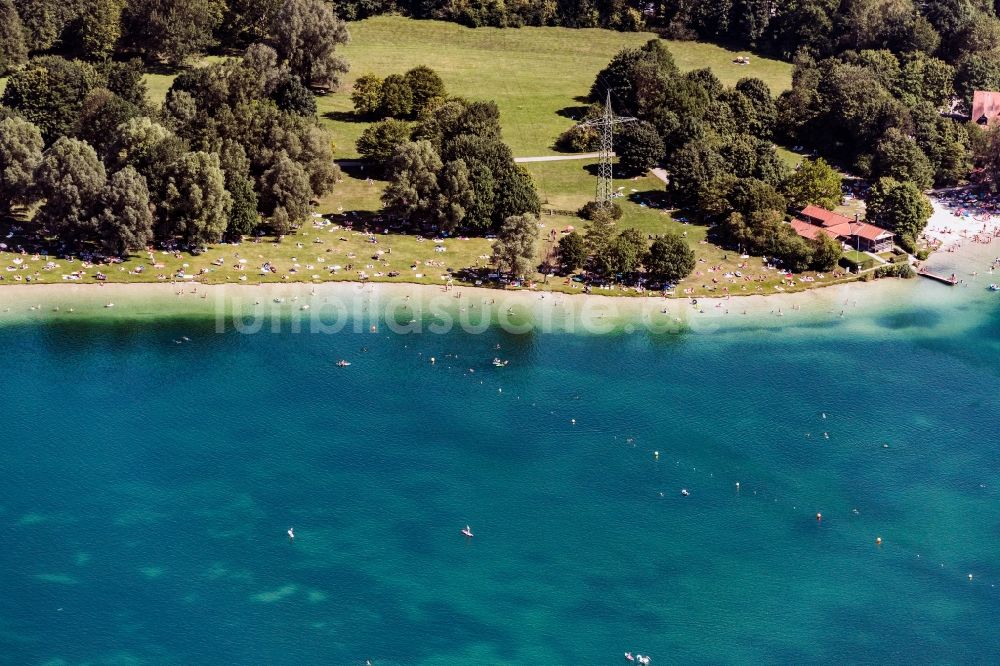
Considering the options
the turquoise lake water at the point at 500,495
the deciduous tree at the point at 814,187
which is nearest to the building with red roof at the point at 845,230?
the deciduous tree at the point at 814,187

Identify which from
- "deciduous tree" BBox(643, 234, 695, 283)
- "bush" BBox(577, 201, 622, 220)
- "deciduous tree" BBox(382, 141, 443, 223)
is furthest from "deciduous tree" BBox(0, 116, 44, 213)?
"deciduous tree" BBox(643, 234, 695, 283)

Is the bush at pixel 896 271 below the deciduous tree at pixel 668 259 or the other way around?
below

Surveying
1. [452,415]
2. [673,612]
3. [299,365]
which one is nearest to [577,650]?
[673,612]

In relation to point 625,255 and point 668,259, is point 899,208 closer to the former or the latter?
point 668,259

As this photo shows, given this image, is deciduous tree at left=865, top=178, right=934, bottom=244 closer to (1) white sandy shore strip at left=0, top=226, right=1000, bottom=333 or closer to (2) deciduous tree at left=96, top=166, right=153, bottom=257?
(1) white sandy shore strip at left=0, top=226, right=1000, bottom=333

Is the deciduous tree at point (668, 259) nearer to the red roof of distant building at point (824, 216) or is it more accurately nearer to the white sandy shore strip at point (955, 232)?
the red roof of distant building at point (824, 216)

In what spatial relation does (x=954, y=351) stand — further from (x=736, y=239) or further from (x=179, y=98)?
(x=179, y=98)
